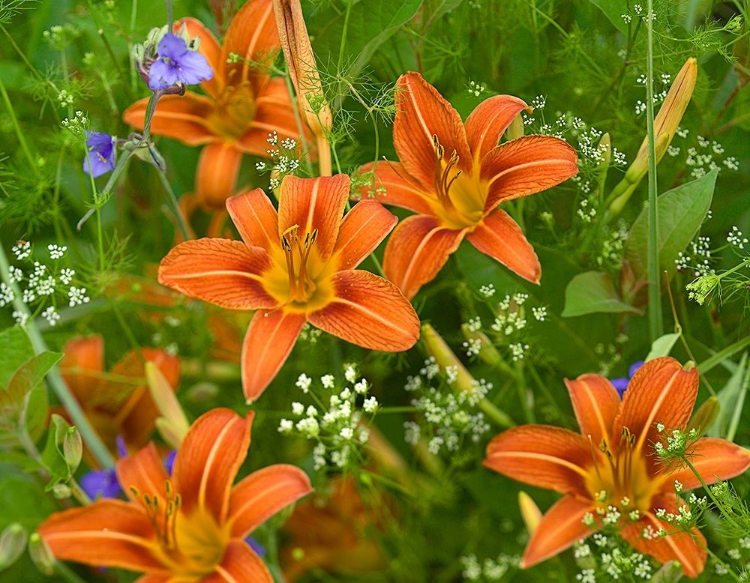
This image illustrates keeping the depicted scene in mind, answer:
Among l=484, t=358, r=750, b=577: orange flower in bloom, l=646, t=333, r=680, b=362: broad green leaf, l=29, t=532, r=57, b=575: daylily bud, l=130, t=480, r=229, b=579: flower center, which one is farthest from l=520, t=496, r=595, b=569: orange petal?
l=29, t=532, r=57, b=575: daylily bud

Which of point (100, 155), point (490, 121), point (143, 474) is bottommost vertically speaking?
point (143, 474)

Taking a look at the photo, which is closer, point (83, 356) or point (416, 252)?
point (416, 252)

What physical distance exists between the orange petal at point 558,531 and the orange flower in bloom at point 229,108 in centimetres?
32

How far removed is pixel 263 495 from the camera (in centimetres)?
65

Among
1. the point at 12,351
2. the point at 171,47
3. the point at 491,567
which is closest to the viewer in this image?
the point at 171,47

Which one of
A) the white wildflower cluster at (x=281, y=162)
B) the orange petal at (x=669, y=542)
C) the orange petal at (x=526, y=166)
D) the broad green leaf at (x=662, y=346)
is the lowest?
the orange petal at (x=669, y=542)

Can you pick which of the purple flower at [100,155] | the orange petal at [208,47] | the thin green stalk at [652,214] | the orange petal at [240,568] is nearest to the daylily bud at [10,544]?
the orange petal at [240,568]

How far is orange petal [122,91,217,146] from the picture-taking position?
0.76 meters

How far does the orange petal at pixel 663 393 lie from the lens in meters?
0.59

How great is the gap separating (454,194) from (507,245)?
0.10 m

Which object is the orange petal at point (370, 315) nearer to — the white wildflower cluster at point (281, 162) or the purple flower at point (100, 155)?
the white wildflower cluster at point (281, 162)

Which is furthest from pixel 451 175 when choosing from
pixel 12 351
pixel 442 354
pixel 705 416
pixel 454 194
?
pixel 12 351

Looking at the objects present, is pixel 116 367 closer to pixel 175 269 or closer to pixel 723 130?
pixel 175 269

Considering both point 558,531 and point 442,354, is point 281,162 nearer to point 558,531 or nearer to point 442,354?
point 442,354
